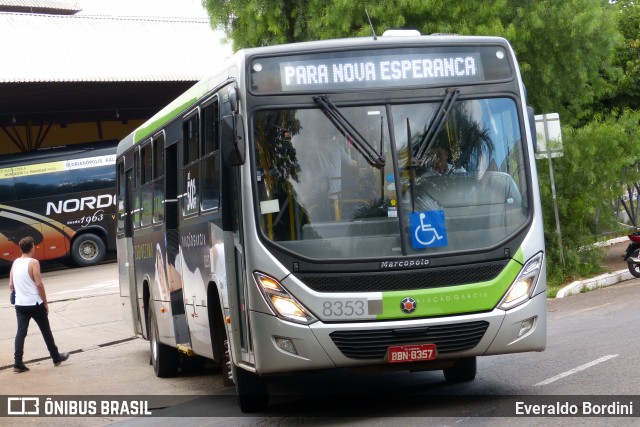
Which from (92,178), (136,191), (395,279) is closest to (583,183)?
(136,191)

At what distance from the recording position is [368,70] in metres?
9.20

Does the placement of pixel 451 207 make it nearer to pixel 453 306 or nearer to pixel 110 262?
pixel 453 306

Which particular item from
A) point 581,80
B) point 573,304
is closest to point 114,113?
point 581,80

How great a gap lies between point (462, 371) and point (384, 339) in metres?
2.21

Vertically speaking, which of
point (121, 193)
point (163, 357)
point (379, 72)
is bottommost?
point (163, 357)

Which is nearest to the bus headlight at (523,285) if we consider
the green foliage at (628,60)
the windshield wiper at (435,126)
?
the windshield wiper at (435,126)

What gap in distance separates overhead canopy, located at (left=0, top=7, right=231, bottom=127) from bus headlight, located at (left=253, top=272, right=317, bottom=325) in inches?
866

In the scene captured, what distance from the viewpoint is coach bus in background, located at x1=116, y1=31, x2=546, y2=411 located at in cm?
874

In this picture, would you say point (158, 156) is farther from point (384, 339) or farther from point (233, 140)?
point (384, 339)

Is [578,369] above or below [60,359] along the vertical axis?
below

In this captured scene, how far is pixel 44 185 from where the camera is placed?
111 ft

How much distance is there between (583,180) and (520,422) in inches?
539

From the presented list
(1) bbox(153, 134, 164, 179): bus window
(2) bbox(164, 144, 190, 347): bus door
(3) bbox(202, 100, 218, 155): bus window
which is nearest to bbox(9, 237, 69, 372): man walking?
(1) bbox(153, 134, 164, 179): bus window

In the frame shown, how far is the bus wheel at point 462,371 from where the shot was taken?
10602 mm
